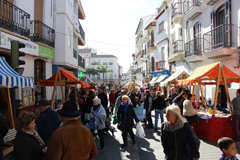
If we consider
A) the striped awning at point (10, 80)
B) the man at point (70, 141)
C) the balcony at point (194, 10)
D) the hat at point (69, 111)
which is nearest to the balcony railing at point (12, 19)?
the striped awning at point (10, 80)

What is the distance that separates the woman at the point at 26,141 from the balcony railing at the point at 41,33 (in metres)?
7.64

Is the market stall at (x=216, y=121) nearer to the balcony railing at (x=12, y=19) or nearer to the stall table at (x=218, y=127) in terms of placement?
the stall table at (x=218, y=127)

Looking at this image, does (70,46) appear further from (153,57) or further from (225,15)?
(153,57)

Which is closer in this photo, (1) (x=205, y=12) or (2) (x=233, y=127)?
(2) (x=233, y=127)

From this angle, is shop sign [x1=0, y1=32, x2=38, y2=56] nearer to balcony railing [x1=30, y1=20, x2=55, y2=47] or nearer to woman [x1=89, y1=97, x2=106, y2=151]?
balcony railing [x1=30, y1=20, x2=55, y2=47]

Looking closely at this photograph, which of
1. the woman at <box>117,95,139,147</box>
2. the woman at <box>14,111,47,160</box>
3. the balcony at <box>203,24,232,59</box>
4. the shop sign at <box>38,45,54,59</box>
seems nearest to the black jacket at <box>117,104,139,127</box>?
the woman at <box>117,95,139,147</box>

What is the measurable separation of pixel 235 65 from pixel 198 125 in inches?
175

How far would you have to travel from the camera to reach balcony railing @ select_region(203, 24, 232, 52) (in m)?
9.15

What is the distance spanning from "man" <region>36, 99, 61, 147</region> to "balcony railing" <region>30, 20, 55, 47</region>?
266 inches

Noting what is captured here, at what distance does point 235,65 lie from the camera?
29.2 ft

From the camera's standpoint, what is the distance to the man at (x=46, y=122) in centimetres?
356

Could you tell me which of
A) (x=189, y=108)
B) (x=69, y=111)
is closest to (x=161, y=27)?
(x=189, y=108)

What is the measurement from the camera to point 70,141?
209 centimetres

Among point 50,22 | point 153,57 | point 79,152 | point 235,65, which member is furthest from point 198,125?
point 153,57
